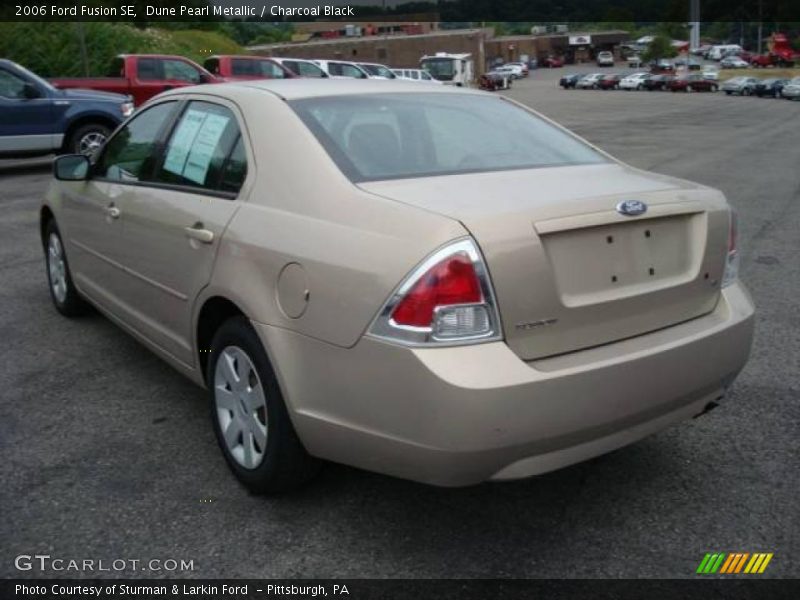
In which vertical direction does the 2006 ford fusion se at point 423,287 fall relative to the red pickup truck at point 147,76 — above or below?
below

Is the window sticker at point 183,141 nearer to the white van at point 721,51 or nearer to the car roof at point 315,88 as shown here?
the car roof at point 315,88

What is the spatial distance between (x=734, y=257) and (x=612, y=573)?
1.35m

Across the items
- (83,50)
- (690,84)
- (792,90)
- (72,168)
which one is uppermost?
(83,50)

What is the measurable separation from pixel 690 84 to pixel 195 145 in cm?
6759

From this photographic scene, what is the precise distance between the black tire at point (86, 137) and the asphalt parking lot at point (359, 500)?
891 centimetres

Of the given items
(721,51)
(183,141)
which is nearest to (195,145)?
(183,141)

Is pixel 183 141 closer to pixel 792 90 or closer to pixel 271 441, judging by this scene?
pixel 271 441

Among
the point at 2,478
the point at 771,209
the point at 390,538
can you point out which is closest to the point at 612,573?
the point at 390,538

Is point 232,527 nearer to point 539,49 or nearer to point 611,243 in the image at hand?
point 611,243

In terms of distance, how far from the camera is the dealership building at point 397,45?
9019cm

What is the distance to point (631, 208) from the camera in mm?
2773

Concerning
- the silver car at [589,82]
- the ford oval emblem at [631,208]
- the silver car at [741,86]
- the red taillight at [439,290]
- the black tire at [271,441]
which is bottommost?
the black tire at [271,441]

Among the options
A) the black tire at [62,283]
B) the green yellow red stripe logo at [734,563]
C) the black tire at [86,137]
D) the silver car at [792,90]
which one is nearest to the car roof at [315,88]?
the black tire at [62,283]

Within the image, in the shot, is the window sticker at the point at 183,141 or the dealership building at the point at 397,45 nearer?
the window sticker at the point at 183,141
